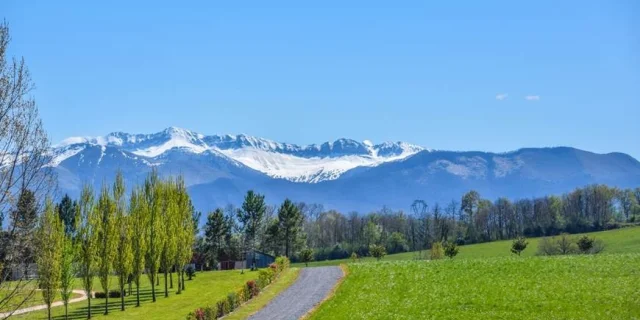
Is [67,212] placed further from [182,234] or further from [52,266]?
[52,266]

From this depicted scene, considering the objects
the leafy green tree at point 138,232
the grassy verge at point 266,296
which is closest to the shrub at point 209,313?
the grassy verge at point 266,296

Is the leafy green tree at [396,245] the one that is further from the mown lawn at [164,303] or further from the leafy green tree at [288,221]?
the mown lawn at [164,303]

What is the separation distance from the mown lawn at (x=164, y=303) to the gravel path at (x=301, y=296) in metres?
8.13

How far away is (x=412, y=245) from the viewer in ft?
463

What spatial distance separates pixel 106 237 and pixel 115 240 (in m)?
0.92

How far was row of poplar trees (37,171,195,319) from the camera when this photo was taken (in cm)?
4819

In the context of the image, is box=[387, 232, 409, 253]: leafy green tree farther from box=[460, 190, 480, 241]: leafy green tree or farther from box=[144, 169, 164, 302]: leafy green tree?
box=[144, 169, 164, 302]: leafy green tree

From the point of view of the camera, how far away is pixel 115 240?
5384cm

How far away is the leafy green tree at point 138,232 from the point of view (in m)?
56.2

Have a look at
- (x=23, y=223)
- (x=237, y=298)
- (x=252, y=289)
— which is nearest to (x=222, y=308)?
(x=237, y=298)

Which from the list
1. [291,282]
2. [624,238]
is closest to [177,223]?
[291,282]

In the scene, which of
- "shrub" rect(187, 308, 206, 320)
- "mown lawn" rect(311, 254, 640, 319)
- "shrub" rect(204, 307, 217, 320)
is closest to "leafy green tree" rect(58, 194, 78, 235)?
"mown lawn" rect(311, 254, 640, 319)

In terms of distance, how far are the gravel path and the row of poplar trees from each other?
16.5 metres

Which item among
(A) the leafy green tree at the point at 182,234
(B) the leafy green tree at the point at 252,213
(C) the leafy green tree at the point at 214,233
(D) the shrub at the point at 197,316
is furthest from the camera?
(B) the leafy green tree at the point at 252,213
